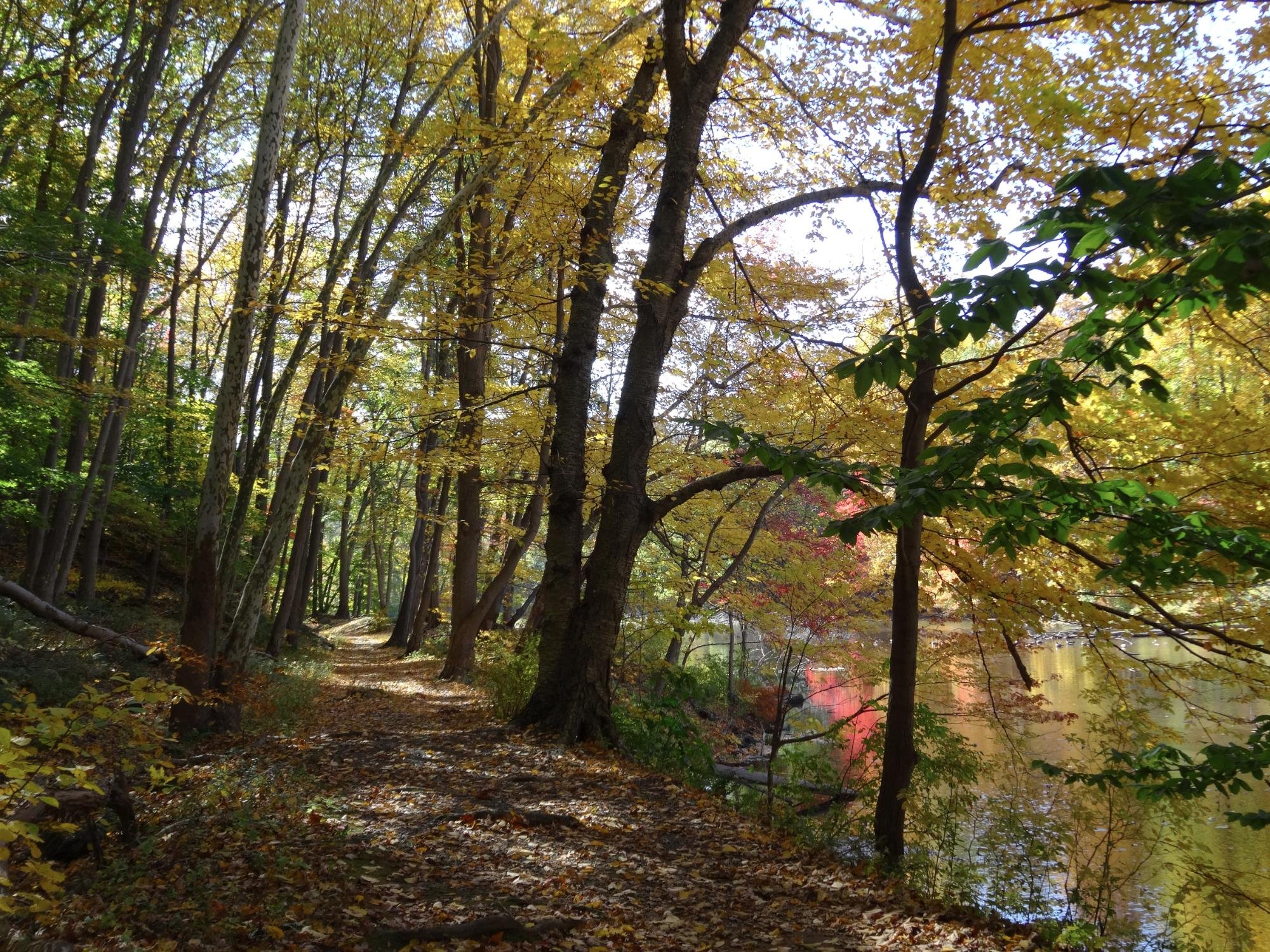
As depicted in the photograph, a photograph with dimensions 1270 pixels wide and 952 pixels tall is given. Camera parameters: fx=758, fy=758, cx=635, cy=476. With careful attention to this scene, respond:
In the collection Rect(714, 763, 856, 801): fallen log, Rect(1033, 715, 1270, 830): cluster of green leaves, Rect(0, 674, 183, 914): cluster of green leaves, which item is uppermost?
Rect(1033, 715, 1270, 830): cluster of green leaves

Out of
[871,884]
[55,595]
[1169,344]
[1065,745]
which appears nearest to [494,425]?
[55,595]

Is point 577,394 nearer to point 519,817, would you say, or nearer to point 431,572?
point 519,817

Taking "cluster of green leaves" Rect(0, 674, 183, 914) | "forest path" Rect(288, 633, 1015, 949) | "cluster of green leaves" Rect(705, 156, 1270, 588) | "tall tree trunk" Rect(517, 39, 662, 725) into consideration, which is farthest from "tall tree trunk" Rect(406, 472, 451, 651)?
"cluster of green leaves" Rect(705, 156, 1270, 588)

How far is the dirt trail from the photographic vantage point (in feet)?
11.0

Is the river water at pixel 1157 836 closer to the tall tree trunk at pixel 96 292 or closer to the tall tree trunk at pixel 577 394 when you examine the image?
the tall tree trunk at pixel 577 394

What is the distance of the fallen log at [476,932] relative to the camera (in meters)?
3.30

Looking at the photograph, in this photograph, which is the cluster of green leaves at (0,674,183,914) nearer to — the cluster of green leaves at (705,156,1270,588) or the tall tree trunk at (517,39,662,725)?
the cluster of green leaves at (705,156,1270,588)

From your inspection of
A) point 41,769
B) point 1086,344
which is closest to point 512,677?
point 41,769

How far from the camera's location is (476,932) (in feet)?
11.1

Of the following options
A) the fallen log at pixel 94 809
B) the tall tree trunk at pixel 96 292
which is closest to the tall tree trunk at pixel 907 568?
the fallen log at pixel 94 809

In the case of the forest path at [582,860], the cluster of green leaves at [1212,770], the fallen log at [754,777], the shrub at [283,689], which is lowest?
the fallen log at [754,777]

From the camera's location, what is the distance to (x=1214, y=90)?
525cm

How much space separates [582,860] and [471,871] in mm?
661

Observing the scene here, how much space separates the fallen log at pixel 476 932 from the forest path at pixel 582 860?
2 cm
